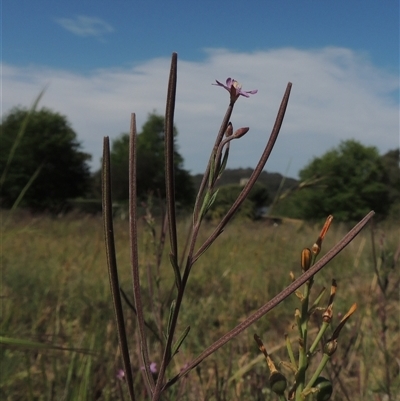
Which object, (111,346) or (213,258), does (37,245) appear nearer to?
(213,258)

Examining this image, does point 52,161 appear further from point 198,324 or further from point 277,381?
point 277,381

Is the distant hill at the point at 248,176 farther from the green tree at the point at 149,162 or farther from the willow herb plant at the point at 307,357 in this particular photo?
the green tree at the point at 149,162

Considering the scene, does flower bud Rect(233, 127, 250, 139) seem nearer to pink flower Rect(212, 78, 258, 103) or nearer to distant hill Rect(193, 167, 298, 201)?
pink flower Rect(212, 78, 258, 103)

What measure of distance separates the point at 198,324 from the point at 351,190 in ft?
78.3

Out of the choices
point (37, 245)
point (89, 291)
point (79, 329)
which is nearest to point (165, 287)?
point (89, 291)

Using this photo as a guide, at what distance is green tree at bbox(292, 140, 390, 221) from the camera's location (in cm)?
2464

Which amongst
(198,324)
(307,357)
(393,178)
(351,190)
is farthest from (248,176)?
(393,178)

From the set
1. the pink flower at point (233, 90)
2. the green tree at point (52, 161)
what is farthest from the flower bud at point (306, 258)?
the green tree at point (52, 161)

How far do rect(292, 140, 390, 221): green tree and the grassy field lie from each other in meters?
21.3

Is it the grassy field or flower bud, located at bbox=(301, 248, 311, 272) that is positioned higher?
flower bud, located at bbox=(301, 248, 311, 272)

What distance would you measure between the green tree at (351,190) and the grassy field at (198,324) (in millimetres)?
21251

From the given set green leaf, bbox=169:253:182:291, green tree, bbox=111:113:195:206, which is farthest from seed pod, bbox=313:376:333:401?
green tree, bbox=111:113:195:206

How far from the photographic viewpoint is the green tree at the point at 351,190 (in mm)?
24641

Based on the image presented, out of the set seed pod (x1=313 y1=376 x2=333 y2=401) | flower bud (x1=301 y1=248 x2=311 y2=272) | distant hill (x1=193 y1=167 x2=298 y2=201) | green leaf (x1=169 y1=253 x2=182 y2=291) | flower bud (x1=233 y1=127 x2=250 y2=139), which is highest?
distant hill (x1=193 y1=167 x2=298 y2=201)
